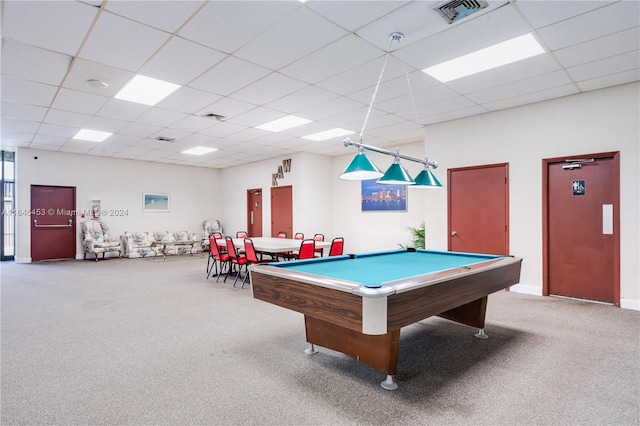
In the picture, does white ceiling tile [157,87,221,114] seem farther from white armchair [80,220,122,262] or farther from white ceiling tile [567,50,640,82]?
white armchair [80,220,122,262]

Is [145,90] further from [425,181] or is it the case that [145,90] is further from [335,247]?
[425,181]

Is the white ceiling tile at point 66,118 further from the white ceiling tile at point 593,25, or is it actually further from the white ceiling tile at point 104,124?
the white ceiling tile at point 593,25

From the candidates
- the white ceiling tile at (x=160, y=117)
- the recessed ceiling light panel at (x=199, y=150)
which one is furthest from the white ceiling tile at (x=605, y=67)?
the recessed ceiling light panel at (x=199, y=150)

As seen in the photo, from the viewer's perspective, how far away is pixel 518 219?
17.3ft

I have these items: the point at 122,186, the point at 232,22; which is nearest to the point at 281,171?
the point at 122,186

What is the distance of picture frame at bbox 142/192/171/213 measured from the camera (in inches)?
409

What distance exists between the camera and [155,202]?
417 inches

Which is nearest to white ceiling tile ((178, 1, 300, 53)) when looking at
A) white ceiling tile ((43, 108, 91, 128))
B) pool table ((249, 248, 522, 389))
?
pool table ((249, 248, 522, 389))

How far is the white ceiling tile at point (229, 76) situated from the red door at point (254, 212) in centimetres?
605

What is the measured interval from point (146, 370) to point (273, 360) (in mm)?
991

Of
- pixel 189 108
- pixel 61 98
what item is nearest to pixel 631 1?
pixel 189 108

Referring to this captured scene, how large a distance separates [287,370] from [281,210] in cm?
717

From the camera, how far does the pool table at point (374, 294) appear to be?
1.96m

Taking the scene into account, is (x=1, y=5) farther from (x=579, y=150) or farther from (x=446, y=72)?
(x=579, y=150)
